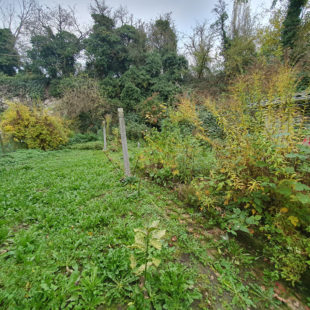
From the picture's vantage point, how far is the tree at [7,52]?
589 inches

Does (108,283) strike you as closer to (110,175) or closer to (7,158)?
(110,175)

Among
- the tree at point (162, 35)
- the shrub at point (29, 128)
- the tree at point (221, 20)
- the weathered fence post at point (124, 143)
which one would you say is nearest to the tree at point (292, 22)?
the tree at point (221, 20)

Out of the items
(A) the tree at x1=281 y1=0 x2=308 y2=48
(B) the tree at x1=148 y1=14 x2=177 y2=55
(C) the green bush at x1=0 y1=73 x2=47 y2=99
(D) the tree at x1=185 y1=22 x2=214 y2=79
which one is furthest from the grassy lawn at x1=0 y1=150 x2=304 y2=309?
(B) the tree at x1=148 y1=14 x2=177 y2=55

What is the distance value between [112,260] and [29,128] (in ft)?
32.0

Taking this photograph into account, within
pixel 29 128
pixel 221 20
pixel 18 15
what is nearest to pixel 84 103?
pixel 29 128

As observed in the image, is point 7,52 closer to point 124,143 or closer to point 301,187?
point 124,143

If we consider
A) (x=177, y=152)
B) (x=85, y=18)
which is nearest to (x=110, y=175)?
(x=177, y=152)

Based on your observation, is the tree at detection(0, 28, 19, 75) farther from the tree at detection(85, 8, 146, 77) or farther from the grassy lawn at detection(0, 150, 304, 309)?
the grassy lawn at detection(0, 150, 304, 309)

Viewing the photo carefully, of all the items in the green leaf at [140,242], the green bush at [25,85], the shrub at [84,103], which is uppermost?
the green bush at [25,85]

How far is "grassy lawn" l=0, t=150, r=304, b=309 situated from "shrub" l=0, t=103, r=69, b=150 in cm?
721

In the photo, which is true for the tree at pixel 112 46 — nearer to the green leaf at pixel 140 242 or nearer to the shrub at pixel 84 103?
the shrub at pixel 84 103

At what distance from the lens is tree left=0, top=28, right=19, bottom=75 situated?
49.1 ft

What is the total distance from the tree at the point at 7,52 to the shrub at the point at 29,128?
451 inches

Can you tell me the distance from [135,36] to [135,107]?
8.23 meters
